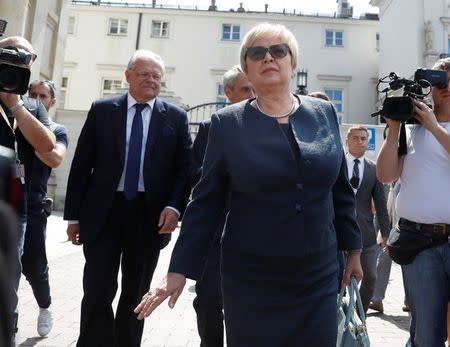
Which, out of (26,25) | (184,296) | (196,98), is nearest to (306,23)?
(196,98)

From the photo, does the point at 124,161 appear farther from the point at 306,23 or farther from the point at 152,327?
the point at 306,23

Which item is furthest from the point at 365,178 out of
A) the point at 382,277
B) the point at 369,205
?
the point at 382,277

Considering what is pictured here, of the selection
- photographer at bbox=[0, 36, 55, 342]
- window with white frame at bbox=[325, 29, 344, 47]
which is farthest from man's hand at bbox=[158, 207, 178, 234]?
window with white frame at bbox=[325, 29, 344, 47]

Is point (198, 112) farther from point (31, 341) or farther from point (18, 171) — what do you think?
point (18, 171)

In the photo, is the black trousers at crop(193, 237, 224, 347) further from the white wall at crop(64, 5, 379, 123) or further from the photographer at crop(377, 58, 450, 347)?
the white wall at crop(64, 5, 379, 123)

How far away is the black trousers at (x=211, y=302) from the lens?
309cm

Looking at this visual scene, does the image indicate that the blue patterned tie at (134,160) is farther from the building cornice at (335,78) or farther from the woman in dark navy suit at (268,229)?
the building cornice at (335,78)

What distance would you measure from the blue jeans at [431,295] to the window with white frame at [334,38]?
106 ft

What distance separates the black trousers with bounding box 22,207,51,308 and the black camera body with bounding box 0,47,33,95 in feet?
5.22

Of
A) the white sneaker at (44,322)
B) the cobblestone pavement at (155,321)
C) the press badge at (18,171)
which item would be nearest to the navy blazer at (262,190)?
the press badge at (18,171)

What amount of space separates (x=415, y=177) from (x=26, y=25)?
1688 cm

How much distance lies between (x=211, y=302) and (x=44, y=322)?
6.63 ft

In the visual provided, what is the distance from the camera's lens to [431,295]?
2.75 m

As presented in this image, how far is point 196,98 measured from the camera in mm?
33031
